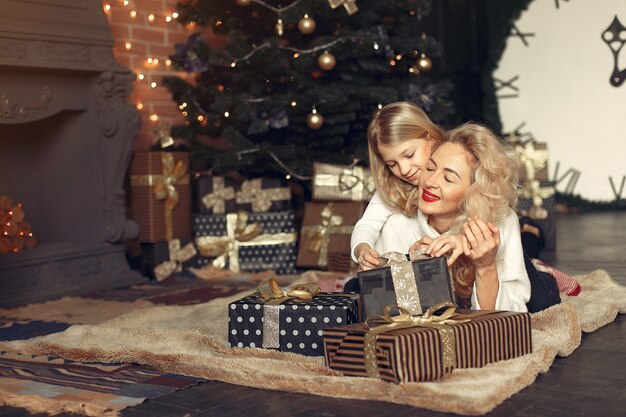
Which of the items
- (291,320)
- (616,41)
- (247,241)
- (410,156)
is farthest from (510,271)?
(616,41)

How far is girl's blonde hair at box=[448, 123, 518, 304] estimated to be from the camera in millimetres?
3070

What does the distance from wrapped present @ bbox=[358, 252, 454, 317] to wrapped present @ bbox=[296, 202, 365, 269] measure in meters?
2.40

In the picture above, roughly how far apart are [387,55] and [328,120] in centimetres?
52

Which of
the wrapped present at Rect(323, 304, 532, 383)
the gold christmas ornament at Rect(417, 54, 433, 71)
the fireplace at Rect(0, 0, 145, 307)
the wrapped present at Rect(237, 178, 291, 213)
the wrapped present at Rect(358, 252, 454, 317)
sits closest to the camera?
the wrapped present at Rect(323, 304, 532, 383)

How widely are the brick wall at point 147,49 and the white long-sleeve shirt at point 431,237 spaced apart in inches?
90.9

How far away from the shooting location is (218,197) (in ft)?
17.8

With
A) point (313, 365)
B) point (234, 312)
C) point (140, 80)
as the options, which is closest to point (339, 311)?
point (313, 365)


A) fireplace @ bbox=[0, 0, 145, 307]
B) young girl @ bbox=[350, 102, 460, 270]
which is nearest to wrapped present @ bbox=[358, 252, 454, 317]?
young girl @ bbox=[350, 102, 460, 270]

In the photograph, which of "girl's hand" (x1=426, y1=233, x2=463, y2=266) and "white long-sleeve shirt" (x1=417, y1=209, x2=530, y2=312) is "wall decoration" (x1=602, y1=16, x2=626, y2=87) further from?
"girl's hand" (x1=426, y1=233, x2=463, y2=266)

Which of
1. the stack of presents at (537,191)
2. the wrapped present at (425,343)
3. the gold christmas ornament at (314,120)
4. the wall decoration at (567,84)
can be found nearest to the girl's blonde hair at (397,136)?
the wrapped present at (425,343)

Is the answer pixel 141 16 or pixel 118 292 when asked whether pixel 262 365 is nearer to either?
pixel 118 292

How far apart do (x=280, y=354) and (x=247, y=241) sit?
8.06ft

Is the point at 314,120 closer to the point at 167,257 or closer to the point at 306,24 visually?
the point at 306,24

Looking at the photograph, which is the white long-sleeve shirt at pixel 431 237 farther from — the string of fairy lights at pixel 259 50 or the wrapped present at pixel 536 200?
the wrapped present at pixel 536 200
